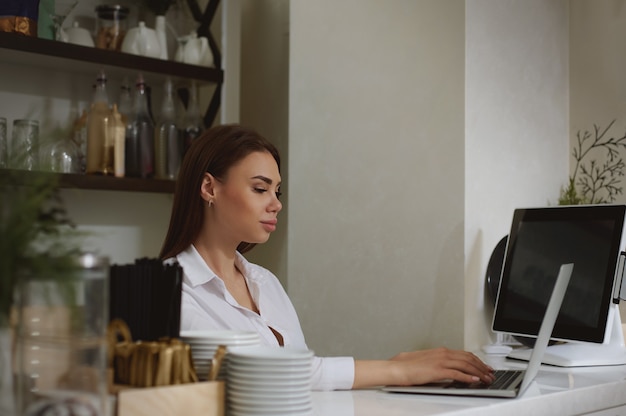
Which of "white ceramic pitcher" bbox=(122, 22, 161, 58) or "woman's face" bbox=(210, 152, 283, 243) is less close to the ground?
"white ceramic pitcher" bbox=(122, 22, 161, 58)

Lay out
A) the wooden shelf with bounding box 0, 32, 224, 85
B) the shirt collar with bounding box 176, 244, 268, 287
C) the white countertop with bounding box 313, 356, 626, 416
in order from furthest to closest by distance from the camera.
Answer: the wooden shelf with bounding box 0, 32, 224, 85 < the shirt collar with bounding box 176, 244, 268, 287 < the white countertop with bounding box 313, 356, 626, 416

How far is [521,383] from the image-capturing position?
5.71 feet

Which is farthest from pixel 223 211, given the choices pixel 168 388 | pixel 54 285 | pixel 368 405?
pixel 54 285

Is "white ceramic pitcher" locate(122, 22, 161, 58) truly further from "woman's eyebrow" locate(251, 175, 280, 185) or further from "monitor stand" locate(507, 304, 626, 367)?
"monitor stand" locate(507, 304, 626, 367)

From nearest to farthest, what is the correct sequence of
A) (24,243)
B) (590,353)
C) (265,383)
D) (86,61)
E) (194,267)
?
(24,243), (265,383), (194,267), (590,353), (86,61)

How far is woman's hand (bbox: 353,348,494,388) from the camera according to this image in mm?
1764

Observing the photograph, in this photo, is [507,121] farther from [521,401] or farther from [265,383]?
[265,383]

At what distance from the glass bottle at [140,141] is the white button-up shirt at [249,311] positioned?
2.94ft

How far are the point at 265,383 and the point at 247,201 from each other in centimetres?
87

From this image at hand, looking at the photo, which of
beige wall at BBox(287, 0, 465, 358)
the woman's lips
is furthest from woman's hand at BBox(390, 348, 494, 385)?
beige wall at BBox(287, 0, 465, 358)

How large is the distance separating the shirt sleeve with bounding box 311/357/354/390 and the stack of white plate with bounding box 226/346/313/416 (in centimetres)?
43

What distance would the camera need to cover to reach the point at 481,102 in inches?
110

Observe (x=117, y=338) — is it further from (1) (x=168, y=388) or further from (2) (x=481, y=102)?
(2) (x=481, y=102)

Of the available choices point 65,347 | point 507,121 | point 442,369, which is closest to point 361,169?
point 507,121
